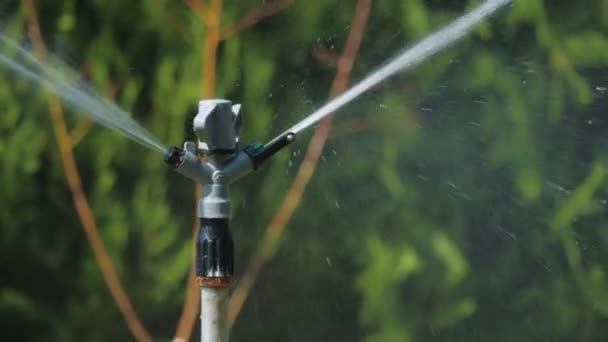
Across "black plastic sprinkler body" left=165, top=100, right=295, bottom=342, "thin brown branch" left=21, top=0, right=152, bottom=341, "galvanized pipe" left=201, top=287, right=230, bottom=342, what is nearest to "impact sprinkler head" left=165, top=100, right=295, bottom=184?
"black plastic sprinkler body" left=165, top=100, right=295, bottom=342

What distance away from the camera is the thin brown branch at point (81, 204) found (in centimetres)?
218

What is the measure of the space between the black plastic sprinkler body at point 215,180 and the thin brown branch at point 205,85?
78 cm

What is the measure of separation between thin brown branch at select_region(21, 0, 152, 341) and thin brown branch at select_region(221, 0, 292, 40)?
0.38m

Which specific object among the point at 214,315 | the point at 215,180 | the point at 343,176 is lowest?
the point at 214,315

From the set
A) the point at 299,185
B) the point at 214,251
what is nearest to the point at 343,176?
the point at 299,185

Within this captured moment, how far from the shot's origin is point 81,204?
2.18m

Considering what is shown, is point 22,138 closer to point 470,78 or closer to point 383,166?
point 383,166

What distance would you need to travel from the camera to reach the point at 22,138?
85.6 inches

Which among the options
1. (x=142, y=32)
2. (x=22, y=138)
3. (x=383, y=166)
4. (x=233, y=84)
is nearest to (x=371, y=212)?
(x=383, y=166)

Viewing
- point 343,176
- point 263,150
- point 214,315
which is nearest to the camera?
point 214,315

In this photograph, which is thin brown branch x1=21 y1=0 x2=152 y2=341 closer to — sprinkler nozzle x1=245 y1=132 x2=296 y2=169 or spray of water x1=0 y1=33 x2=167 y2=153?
spray of water x1=0 y1=33 x2=167 y2=153

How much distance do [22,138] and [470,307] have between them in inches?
39.2

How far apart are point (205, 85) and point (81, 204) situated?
1.18 ft

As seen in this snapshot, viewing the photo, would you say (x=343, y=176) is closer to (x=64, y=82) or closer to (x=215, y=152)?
(x=64, y=82)
